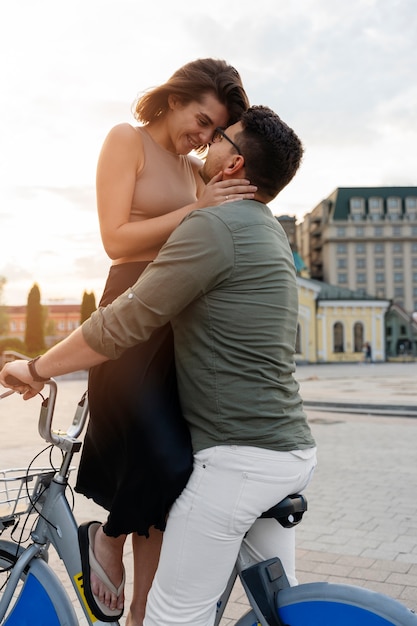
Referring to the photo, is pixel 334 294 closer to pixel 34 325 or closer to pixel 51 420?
pixel 34 325

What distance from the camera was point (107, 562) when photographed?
7.16 feet

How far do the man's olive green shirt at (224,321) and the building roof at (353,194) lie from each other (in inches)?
4167

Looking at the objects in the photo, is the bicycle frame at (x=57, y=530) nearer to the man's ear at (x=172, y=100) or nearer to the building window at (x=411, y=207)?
the man's ear at (x=172, y=100)

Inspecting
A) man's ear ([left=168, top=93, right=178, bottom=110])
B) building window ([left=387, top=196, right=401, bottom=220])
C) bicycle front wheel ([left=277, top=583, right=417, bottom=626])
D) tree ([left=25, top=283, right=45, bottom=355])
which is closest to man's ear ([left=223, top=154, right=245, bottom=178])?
man's ear ([left=168, top=93, right=178, bottom=110])

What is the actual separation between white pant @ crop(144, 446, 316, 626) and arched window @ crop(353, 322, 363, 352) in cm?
6832

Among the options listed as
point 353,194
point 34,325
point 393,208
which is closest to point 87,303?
point 34,325

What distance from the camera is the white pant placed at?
1786 millimetres

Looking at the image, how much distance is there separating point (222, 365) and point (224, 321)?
0.35ft

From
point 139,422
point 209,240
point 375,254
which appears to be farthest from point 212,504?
point 375,254

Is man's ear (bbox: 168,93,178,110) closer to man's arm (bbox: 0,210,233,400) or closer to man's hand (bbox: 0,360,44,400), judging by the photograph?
man's arm (bbox: 0,210,233,400)

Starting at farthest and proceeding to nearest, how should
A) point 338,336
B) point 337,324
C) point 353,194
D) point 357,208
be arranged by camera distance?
point 353,194
point 357,208
point 338,336
point 337,324

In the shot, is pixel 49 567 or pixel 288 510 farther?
pixel 49 567

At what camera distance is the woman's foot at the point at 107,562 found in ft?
7.11

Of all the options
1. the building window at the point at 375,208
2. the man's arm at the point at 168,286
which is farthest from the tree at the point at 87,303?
the man's arm at the point at 168,286
